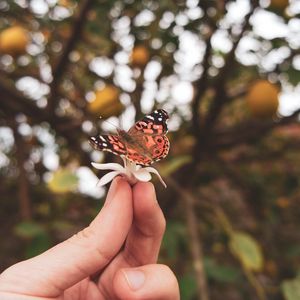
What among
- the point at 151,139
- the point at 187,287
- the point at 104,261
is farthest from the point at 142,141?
the point at 187,287

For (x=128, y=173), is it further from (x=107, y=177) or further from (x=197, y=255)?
(x=197, y=255)

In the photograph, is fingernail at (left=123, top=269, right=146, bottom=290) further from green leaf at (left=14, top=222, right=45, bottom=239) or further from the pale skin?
green leaf at (left=14, top=222, right=45, bottom=239)

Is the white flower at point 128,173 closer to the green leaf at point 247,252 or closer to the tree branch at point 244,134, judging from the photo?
the green leaf at point 247,252

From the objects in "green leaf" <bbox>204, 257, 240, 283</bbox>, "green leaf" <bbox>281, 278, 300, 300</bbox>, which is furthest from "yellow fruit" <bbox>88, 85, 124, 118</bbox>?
"green leaf" <bbox>281, 278, 300, 300</bbox>

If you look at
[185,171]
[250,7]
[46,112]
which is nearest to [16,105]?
[46,112]

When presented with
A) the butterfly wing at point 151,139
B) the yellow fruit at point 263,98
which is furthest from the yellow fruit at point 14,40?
the butterfly wing at point 151,139

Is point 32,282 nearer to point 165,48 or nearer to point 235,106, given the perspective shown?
point 165,48
